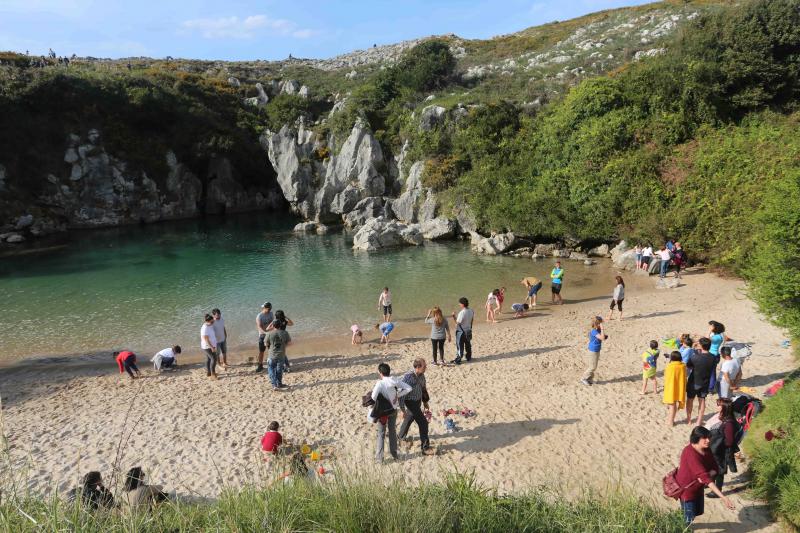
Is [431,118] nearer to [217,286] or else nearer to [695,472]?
[217,286]

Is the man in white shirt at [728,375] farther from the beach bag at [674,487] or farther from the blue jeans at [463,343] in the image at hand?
the blue jeans at [463,343]

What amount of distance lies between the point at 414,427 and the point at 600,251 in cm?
2017

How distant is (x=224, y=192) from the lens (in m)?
51.8

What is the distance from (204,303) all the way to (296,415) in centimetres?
1174

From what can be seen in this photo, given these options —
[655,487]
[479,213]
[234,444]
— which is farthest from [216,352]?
[479,213]

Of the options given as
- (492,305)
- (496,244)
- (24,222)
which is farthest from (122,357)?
(24,222)

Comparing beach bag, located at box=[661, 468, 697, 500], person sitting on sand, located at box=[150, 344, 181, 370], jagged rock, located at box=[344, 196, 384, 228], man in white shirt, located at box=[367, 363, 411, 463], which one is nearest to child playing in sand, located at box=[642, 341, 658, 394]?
beach bag, located at box=[661, 468, 697, 500]

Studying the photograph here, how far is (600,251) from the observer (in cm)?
2553

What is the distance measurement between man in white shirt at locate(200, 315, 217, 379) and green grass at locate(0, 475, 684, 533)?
7.83 meters

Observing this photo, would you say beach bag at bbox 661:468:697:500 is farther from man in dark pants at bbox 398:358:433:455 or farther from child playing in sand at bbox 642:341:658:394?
child playing in sand at bbox 642:341:658:394

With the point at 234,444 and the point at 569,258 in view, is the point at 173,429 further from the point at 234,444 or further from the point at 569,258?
the point at 569,258

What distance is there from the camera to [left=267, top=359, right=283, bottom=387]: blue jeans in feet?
36.8

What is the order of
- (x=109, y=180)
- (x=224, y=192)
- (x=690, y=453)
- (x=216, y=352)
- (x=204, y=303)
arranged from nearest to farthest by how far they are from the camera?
(x=690, y=453) → (x=216, y=352) → (x=204, y=303) → (x=109, y=180) → (x=224, y=192)

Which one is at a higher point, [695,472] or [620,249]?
[620,249]
